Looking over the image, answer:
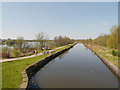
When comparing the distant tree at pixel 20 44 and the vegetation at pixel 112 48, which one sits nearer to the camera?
the vegetation at pixel 112 48

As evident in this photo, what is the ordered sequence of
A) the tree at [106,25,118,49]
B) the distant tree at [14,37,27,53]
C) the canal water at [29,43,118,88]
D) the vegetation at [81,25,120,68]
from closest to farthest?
the canal water at [29,43,118,88]
the vegetation at [81,25,120,68]
the tree at [106,25,118,49]
the distant tree at [14,37,27,53]

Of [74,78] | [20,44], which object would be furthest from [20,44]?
[74,78]

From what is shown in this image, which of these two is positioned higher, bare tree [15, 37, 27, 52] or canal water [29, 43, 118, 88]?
bare tree [15, 37, 27, 52]

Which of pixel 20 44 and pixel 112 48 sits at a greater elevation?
pixel 20 44

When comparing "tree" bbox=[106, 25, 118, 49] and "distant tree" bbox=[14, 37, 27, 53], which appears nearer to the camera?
"tree" bbox=[106, 25, 118, 49]

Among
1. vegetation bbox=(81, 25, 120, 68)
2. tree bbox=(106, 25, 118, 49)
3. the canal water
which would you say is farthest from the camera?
tree bbox=(106, 25, 118, 49)

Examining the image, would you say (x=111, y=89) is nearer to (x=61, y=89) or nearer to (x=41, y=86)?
(x=61, y=89)

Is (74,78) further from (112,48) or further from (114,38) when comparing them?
(112,48)

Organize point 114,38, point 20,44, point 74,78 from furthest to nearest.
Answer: point 114,38, point 20,44, point 74,78

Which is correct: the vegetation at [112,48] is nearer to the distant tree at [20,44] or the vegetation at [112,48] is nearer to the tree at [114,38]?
the tree at [114,38]

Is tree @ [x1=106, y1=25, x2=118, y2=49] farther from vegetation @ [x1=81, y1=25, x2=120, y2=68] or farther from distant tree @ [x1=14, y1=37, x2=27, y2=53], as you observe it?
distant tree @ [x1=14, y1=37, x2=27, y2=53]

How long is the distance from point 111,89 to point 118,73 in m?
3.10

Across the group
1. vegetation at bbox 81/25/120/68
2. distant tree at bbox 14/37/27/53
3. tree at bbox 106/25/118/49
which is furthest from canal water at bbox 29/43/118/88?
distant tree at bbox 14/37/27/53

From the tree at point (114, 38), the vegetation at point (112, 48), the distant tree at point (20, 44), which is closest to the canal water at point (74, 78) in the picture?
the vegetation at point (112, 48)
